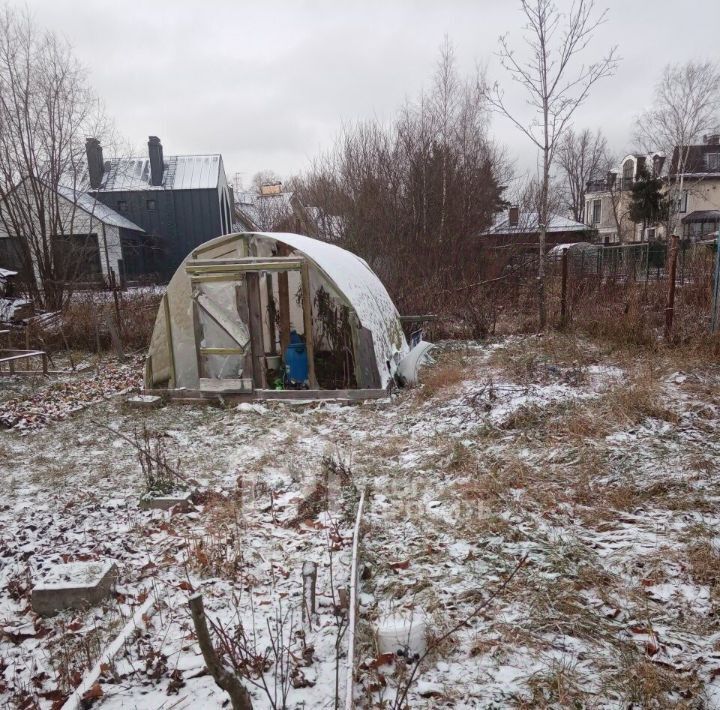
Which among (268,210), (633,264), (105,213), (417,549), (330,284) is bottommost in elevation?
(417,549)

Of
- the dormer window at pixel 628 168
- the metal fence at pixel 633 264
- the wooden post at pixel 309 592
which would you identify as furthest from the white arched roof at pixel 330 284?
the dormer window at pixel 628 168

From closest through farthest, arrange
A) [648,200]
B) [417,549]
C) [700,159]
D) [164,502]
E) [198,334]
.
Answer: [417,549]
[164,502]
[198,334]
[648,200]
[700,159]

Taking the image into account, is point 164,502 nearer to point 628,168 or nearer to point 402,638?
point 402,638

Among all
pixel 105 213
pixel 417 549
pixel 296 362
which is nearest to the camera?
pixel 417 549

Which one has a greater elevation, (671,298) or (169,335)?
(671,298)

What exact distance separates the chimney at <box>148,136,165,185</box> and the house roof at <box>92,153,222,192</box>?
0.27 m

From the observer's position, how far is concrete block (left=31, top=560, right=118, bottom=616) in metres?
3.28

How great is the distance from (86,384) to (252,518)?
23.6 ft

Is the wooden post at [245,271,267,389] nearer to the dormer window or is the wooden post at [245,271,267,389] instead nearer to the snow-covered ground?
the snow-covered ground

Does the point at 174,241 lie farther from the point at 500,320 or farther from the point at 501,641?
the point at 501,641

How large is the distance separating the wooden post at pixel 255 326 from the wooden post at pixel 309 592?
5.52m

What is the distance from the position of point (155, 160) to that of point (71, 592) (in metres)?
34.9

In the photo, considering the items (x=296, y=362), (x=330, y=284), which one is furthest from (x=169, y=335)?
(x=330, y=284)

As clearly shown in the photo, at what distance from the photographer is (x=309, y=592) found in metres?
3.11
